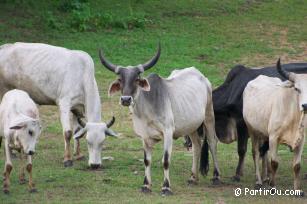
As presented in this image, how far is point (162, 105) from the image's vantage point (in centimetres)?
1335

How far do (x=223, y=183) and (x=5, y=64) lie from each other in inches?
159

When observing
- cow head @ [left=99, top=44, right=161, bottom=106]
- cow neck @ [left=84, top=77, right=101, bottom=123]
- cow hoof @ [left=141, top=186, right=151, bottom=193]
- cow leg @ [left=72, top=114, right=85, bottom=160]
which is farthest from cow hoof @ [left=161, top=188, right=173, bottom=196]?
cow leg @ [left=72, top=114, right=85, bottom=160]

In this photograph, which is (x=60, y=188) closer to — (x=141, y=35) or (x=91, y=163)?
(x=91, y=163)

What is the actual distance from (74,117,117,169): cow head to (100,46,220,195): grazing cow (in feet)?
3.21

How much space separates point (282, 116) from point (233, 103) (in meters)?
2.09

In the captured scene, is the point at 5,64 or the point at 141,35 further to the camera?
the point at 141,35

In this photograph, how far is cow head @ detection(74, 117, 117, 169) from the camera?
14234mm

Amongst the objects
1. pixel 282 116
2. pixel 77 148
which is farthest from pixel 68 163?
pixel 282 116

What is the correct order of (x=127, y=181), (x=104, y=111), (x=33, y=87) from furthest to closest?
(x=104, y=111) < (x=33, y=87) < (x=127, y=181)

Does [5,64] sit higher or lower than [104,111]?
higher

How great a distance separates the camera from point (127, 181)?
13.8m

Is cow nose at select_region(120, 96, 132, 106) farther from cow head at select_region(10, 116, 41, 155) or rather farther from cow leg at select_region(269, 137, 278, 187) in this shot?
cow leg at select_region(269, 137, 278, 187)

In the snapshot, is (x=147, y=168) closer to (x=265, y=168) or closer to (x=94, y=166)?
(x=94, y=166)

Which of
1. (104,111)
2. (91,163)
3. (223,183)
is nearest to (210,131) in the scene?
(223,183)
